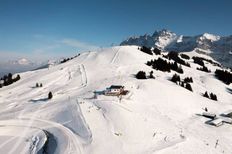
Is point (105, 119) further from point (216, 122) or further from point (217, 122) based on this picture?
point (217, 122)

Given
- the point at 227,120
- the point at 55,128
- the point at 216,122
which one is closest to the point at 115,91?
the point at 55,128

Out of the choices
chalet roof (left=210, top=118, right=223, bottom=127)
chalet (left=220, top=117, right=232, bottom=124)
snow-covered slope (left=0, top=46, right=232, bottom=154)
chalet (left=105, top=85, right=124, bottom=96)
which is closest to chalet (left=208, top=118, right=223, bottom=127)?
chalet roof (left=210, top=118, right=223, bottom=127)

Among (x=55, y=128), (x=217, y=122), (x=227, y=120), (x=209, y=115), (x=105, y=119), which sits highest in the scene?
(x=105, y=119)

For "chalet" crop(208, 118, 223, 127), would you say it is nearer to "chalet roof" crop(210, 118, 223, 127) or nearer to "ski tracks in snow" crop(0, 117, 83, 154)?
"chalet roof" crop(210, 118, 223, 127)

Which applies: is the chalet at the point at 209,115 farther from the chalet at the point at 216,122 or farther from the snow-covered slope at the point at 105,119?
the chalet at the point at 216,122

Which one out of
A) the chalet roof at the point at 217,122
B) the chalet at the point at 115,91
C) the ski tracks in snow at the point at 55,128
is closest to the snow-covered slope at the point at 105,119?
the ski tracks in snow at the point at 55,128

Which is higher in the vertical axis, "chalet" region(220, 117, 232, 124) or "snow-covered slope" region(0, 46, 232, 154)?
"snow-covered slope" region(0, 46, 232, 154)

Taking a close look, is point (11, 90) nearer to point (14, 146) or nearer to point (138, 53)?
point (14, 146)

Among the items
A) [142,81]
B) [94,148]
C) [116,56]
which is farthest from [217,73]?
[94,148]
